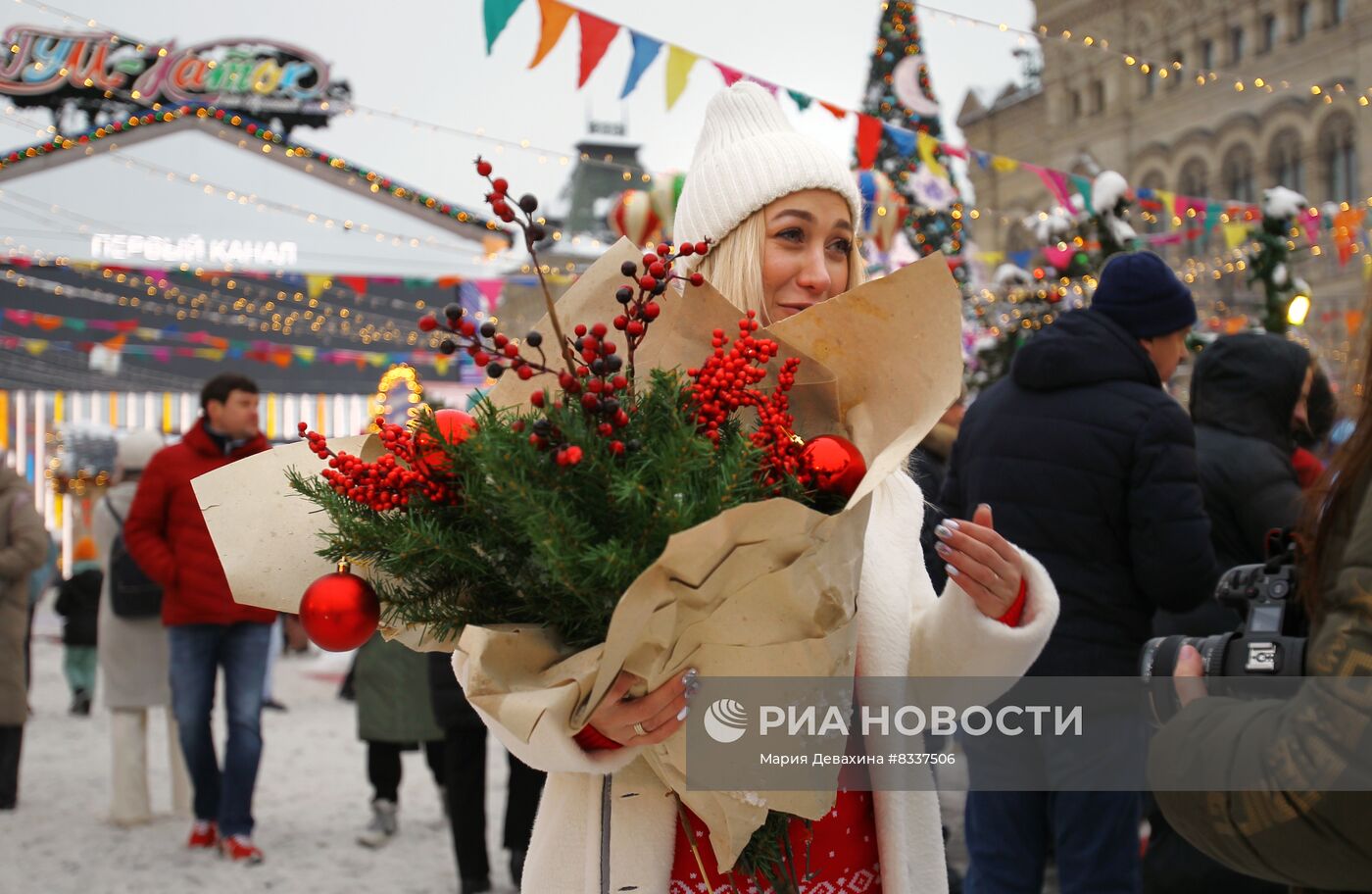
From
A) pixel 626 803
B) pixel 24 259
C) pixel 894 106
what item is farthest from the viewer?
pixel 894 106

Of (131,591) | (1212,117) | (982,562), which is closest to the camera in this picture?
(982,562)

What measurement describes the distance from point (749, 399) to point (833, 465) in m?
0.14

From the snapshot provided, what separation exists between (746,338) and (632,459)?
228mm

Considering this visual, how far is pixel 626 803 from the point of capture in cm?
174

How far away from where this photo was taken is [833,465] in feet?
5.03

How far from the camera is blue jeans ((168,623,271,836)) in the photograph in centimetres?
560

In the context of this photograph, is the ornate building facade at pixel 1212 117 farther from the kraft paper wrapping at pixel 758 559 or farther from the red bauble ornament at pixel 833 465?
the red bauble ornament at pixel 833 465

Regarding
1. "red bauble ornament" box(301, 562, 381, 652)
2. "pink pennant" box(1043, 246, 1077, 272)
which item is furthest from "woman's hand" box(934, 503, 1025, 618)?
"pink pennant" box(1043, 246, 1077, 272)

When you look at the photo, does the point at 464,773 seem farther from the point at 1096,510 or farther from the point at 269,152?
the point at 269,152

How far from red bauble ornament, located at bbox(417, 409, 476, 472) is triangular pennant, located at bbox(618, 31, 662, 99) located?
570 cm

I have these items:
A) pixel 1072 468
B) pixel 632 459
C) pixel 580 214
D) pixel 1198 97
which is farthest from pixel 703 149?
pixel 580 214

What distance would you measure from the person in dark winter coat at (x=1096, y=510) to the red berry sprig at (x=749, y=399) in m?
1.99

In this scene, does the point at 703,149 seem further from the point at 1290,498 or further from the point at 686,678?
the point at 1290,498

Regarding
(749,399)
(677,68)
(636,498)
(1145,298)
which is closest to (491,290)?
(677,68)
